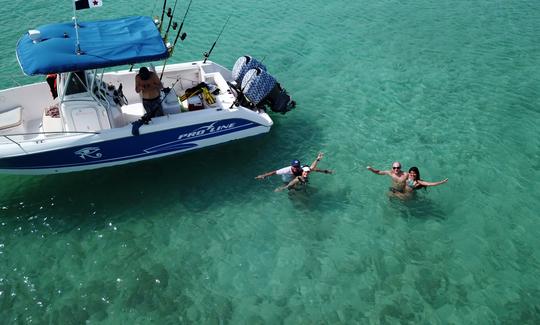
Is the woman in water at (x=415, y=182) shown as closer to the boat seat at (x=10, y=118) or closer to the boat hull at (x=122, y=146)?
the boat hull at (x=122, y=146)

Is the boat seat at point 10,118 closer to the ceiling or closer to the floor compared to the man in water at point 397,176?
closer to the ceiling

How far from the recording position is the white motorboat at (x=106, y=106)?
10250 mm

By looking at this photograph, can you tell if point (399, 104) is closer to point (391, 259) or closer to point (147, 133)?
point (391, 259)

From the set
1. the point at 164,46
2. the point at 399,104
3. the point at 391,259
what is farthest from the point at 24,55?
the point at 399,104

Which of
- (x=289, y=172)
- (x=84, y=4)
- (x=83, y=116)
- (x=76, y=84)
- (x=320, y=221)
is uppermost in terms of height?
(x=84, y=4)

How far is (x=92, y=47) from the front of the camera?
410 inches

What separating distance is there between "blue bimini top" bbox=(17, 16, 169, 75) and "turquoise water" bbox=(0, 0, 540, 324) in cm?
307

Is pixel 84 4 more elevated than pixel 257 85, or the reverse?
pixel 84 4

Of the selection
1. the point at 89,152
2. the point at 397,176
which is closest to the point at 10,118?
the point at 89,152

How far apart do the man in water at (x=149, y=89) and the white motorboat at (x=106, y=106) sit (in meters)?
0.29

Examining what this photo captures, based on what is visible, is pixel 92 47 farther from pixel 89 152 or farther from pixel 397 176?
pixel 397 176

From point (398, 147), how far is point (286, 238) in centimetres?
461

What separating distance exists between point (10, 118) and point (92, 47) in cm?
308

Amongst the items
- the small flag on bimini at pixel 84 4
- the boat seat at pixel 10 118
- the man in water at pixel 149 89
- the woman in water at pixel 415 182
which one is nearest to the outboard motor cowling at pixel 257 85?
the man in water at pixel 149 89
